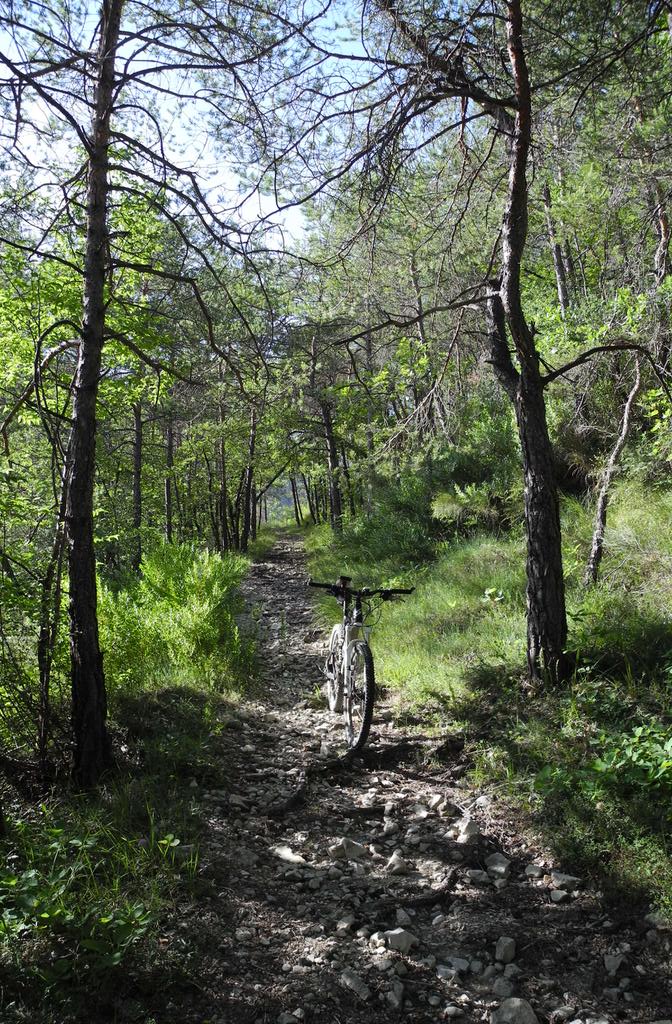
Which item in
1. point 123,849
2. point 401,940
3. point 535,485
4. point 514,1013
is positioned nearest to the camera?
point 514,1013

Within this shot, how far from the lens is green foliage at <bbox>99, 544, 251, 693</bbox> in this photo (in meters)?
6.36

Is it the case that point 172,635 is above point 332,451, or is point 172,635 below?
below

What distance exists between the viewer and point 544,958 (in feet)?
9.75

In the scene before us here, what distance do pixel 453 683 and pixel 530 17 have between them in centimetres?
577

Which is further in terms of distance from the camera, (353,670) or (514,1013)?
(353,670)

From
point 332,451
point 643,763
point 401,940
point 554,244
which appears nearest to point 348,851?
point 401,940

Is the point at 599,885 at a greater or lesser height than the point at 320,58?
lesser

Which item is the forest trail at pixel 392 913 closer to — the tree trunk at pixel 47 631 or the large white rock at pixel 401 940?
the large white rock at pixel 401 940

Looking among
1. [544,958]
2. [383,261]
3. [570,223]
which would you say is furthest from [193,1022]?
[570,223]

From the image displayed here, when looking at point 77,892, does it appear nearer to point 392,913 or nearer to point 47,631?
point 392,913

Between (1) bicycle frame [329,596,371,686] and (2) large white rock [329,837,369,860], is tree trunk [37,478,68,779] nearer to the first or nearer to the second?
(2) large white rock [329,837,369,860]

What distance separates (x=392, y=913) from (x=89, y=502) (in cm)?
331

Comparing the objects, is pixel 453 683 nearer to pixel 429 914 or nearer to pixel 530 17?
pixel 429 914

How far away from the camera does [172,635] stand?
24.5 feet
